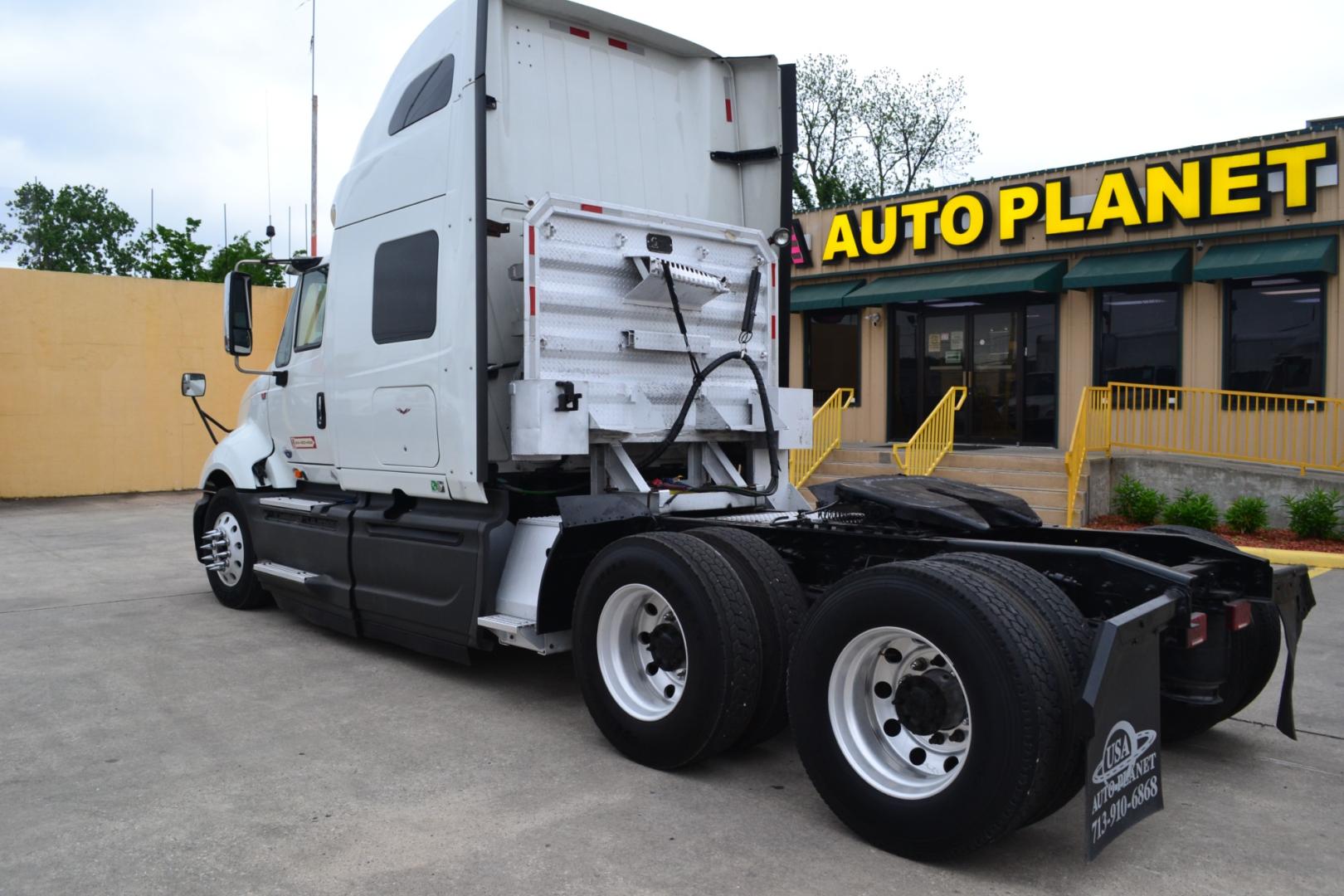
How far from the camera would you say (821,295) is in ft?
61.3

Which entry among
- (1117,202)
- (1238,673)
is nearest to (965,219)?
(1117,202)

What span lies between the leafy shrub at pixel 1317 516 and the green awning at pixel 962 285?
5.28 m

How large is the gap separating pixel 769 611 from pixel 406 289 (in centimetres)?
309

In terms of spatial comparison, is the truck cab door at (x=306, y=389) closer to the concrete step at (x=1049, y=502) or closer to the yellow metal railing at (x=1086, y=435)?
the concrete step at (x=1049, y=502)

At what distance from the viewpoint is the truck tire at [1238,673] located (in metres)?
4.38

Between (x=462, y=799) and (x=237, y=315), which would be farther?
(x=237, y=315)

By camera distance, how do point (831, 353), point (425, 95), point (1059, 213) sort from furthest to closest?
point (831, 353), point (1059, 213), point (425, 95)

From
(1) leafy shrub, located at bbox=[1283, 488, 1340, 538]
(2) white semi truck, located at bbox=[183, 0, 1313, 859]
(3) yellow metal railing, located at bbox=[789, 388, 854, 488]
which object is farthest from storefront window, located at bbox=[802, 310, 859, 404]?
(2) white semi truck, located at bbox=[183, 0, 1313, 859]

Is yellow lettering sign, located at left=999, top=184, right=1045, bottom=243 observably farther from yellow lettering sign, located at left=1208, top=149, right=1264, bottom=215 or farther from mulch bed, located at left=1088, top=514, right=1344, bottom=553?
mulch bed, located at left=1088, top=514, right=1344, bottom=553

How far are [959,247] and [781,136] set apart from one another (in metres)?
10.9

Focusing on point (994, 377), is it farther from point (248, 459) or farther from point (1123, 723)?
point (1123, 723)

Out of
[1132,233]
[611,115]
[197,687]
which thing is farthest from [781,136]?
[1132,233]

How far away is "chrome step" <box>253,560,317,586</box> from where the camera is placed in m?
6.95

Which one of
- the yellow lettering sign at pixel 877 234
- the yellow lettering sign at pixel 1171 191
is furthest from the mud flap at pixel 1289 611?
the yellow lettering sign at pixel 877 234
